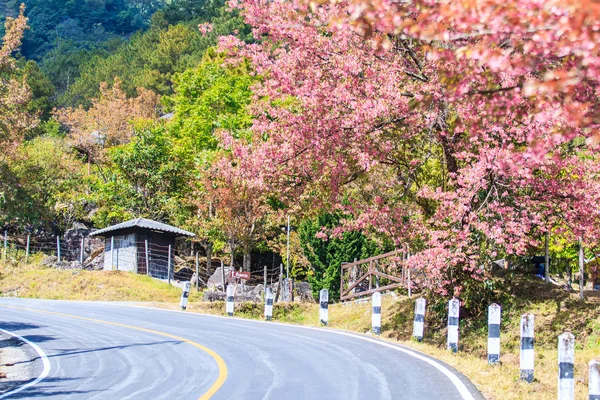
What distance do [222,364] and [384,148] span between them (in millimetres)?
7127

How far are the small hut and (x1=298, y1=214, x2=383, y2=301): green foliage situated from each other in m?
7.79

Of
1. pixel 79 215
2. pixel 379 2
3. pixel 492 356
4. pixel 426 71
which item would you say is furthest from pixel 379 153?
pixel 79 215

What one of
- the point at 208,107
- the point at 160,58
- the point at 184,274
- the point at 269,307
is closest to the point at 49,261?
the point at 184,274

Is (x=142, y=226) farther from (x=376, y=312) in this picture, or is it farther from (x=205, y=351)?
(x=205, y=351)

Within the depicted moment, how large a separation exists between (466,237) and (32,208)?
28.5 metres

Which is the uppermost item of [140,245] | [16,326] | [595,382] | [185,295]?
[140,245]

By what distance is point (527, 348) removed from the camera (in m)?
9.98

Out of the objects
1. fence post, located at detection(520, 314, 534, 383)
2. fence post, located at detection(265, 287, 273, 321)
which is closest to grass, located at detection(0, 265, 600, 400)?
fence post, located at detection(520, 314, 534, 383)

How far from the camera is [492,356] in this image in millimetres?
11562

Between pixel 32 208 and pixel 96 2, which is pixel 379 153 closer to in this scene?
pixel 32 208

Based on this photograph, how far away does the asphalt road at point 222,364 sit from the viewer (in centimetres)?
927

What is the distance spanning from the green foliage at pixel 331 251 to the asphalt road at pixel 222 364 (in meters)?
16.3

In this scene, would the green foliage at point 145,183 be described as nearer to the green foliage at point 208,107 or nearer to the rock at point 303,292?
the green foliage at point 208,107

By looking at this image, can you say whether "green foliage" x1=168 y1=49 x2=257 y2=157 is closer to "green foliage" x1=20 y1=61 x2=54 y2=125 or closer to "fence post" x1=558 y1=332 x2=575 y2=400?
"fence post" x1=558 y1=332 x2=575 y2=400
